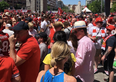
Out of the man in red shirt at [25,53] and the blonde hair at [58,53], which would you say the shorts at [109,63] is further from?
the blonde hair at [58,53]

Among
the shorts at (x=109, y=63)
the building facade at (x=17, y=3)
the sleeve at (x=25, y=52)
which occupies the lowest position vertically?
the shorts at (x=109, y=63)

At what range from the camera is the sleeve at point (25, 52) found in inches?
95.7

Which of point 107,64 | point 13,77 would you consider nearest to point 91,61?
point 13,77

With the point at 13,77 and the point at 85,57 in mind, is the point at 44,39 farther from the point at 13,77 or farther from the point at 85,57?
the point at 13,77

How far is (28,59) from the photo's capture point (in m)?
2.53

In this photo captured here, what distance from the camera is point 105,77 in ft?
17.1

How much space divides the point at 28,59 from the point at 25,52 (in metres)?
0.15

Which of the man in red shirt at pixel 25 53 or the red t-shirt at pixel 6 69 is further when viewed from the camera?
the man in red shirt at pixel 25 53

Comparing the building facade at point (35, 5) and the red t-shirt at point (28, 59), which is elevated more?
the building facade at point (35, 5)

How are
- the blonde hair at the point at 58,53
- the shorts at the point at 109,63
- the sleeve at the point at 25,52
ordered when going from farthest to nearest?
the shorts at the point at 109,63 → the sleeve at the point at 25,52 → the blonde hair at the point at 58,53

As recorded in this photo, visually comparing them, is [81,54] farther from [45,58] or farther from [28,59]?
[28,59]

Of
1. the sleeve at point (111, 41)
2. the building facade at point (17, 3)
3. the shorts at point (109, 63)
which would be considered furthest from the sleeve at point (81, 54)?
the building facade at point (17, 3)

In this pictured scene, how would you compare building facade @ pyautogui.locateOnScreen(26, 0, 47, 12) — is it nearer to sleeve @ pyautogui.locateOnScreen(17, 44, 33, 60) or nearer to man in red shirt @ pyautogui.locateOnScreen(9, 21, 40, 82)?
man in red shirt @ pyautogui.locateOnScreen(9, 21, 40, 82)

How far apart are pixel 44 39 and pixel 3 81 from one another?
188 centimetres
